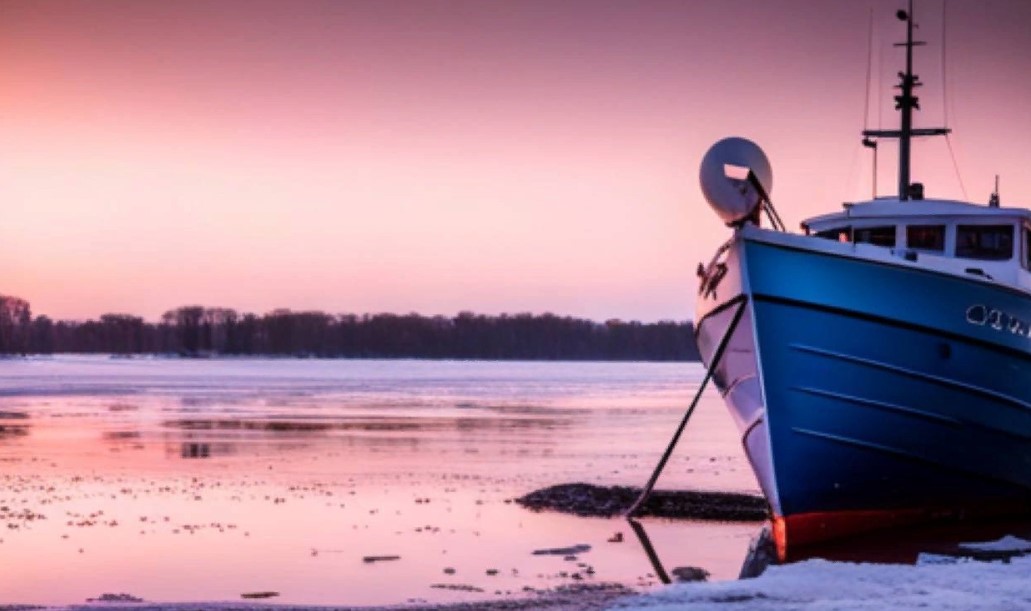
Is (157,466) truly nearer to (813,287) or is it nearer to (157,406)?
(813,287)

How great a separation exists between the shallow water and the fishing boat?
1644 millimetres

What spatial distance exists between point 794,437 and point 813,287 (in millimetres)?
2083

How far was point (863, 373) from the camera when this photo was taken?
18438 mm

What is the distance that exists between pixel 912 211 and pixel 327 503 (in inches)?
427

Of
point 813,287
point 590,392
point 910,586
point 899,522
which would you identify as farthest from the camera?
point 590,392

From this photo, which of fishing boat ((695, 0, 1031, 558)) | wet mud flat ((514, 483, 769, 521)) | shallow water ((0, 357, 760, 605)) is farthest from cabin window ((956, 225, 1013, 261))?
shallow water ((0, 357, 760, 605))

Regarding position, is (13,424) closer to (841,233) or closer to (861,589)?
(841,233)

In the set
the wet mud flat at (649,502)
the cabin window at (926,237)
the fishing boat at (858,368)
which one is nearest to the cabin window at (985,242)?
the cabin window at (926,237)

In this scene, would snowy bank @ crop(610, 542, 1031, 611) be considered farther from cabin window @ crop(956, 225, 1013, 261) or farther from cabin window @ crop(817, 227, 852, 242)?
cabin window @ crop(817, 227, 852, 242)

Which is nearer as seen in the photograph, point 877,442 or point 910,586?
point 910,586

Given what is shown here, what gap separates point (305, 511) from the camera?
70.4 ft

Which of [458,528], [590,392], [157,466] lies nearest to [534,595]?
[458,528]

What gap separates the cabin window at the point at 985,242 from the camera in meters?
21.6

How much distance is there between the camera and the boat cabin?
70.4ft
